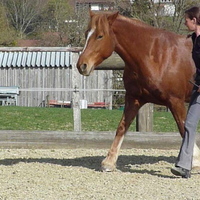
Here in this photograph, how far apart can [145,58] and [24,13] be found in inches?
1757

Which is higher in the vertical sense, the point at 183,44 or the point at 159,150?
the point at 183,44

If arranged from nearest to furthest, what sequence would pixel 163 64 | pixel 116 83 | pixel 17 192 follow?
pixel 17 192, pixel 163 64, pixel 116 83

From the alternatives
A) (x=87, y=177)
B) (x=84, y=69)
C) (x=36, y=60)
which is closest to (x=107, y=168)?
(x=87, y=177)

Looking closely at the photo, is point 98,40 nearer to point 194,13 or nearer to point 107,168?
point 194,13

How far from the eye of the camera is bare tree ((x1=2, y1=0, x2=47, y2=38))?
158ft

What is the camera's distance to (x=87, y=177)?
515 centimetres

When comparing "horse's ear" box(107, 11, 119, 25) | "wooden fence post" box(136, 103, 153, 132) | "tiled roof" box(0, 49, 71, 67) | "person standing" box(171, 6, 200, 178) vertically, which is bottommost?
"tiled roof" box(0, 49, 71, 67)

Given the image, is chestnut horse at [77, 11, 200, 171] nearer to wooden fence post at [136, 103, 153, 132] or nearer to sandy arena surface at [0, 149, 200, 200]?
sandy arena surface at [0, 149, 200, 200]

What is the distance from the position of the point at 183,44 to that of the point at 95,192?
197 centimetres

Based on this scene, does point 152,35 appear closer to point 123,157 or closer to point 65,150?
point 123,157

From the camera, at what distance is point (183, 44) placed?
5602mm

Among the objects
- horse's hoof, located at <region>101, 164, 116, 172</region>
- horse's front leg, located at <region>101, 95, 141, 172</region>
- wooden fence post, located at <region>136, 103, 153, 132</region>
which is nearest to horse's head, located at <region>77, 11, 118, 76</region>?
horse's front leg, located at <region>101, 95, 141, 172</region>

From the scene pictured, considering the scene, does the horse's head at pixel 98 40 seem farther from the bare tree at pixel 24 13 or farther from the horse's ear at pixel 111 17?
the bare tree at pixel 24 13

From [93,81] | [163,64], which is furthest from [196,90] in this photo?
[93,81]
